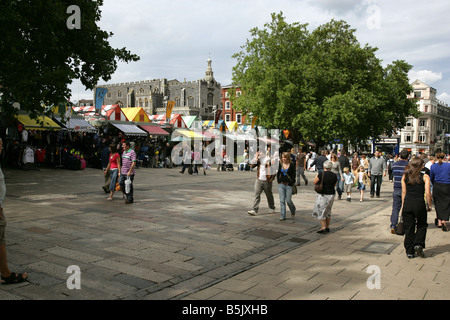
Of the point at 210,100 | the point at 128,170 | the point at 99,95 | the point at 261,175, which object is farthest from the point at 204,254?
the point at 210,100

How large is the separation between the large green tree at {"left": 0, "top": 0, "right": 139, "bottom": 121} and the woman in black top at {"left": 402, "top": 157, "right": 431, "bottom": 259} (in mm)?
10327

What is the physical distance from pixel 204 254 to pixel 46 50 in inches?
395

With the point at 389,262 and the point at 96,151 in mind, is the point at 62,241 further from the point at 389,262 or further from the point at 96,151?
the point at 96,151

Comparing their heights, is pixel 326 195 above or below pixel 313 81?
below

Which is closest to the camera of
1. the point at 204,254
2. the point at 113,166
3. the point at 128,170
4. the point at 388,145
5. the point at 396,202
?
the point at 204,254

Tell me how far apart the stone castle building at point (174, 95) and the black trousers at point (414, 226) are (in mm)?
79587

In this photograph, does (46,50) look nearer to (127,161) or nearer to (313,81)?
(127,161)

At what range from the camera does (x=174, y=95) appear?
92.6 m

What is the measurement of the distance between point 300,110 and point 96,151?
18444 millimetres

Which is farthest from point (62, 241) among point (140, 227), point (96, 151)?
point (96, 151)

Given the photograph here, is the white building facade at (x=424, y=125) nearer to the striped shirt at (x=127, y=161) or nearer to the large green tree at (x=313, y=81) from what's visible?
the large green tree at (x=313, y=81)

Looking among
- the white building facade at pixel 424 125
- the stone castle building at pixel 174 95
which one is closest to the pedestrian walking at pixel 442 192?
the stone castle building at pixel 174 95

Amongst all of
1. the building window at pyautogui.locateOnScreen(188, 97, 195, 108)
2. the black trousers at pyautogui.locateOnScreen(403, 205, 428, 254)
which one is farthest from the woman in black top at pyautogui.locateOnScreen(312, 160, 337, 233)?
the building window at pyautogui.locateOnScreen(188, 97, 195, 108)

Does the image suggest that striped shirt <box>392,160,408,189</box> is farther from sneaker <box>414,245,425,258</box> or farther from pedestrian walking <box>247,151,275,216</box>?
pedestrian walking <box>247,151,275,216</box>
